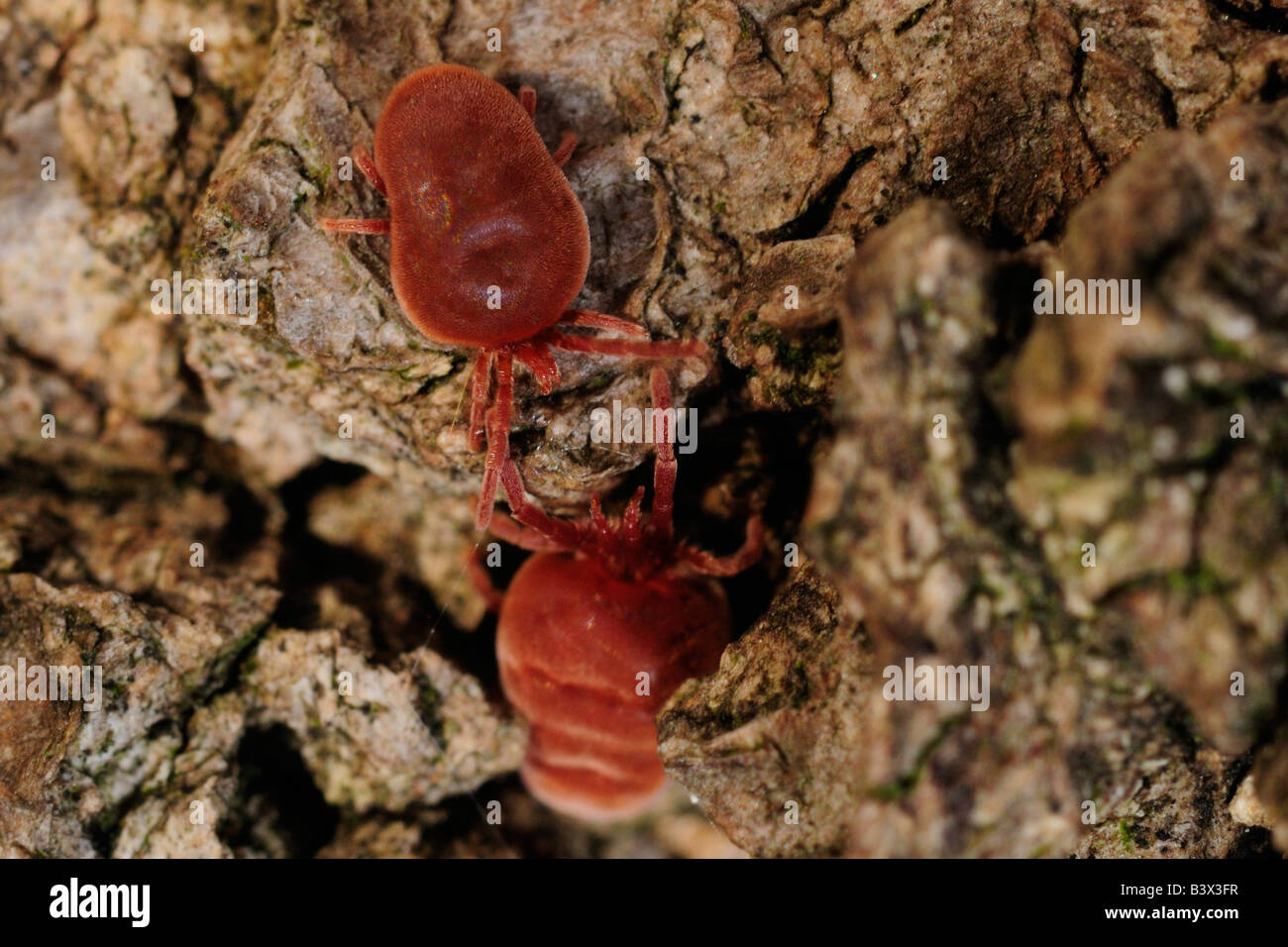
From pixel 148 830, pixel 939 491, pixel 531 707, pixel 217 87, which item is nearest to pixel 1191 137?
pixel 939 491

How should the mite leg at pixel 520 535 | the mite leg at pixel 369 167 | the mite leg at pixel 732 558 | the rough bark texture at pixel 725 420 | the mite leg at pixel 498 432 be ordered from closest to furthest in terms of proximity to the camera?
the rough bark texture at pixel 725 420 < the mite leg at pixel 498 432 < the mite leg at pixel 369 167 < the mite leg at pixel 732 558 < the mite leg at pixel 520 535

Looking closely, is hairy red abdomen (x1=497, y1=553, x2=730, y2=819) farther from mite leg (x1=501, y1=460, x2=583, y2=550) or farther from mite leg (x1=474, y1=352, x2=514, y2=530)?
mite leg (x1=474, y1=352, x2=514, y2=530)

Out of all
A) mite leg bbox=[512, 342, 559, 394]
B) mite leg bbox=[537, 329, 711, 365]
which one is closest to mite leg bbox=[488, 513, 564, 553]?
mite leg bbox=[512, 342, 559, 394]

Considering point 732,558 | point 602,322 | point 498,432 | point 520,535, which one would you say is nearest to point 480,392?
point 498,432

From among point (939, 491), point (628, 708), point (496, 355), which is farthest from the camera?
point (628, 708)

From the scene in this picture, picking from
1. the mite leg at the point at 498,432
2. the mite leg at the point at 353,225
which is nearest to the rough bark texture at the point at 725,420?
the mite leg at the point at 353,225

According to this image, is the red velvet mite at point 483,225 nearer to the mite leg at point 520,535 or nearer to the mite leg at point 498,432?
the mite leg at point 498,432

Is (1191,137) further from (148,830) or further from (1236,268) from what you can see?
(148,830)
